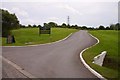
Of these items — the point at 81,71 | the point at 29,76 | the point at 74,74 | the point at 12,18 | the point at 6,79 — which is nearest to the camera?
the point at 6,79

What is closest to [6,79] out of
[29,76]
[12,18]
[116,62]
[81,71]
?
[29,76]

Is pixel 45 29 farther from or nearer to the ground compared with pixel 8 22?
nearer to the ground

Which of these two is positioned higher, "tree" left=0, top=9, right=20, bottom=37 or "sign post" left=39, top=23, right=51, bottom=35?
"tree" left=0, top=9, right=20, bottom=37

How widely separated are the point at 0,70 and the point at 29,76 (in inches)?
86.4

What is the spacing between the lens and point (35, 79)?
10844 mm

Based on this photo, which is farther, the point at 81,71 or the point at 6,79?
the point at 81,71

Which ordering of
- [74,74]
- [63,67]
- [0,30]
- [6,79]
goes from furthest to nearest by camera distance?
[0,30]
[63,67]
[74,74]
[6,79]

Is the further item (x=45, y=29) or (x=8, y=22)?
(x=8, y=22)

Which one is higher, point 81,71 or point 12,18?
point 12,18

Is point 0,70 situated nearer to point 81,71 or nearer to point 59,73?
point 59,73

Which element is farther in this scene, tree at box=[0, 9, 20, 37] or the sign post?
tree at box=[0, 9, 20, 37]

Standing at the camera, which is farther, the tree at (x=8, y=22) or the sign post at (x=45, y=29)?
the tree at (x=8, y=22)

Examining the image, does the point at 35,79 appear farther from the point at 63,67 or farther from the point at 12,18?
the point at 12,18

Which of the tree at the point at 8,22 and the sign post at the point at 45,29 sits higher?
the tree at the point at 8,22
